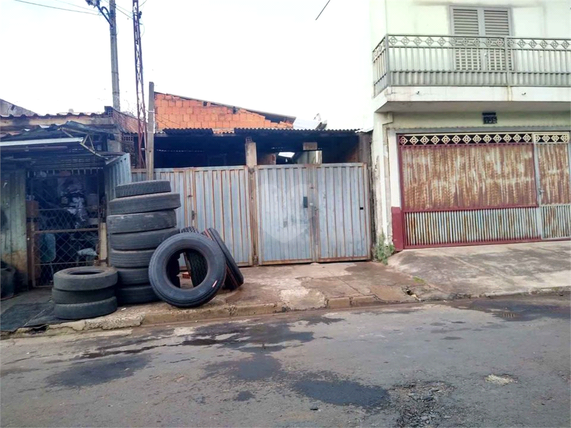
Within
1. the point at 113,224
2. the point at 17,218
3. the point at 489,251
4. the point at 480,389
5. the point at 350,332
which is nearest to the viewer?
the point at 480,389

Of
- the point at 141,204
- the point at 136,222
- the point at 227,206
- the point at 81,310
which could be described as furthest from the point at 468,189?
the point at 81,310

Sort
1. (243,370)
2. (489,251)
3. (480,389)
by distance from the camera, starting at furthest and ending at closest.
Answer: (489,251) < (243,370) < (480,389)

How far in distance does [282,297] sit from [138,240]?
257 centimetres

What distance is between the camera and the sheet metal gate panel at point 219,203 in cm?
926

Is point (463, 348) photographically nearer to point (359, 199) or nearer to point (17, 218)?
point (359, 199)

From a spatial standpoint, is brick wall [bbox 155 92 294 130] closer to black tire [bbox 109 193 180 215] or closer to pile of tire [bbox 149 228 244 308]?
black tire [bbox 109 193 180 215]

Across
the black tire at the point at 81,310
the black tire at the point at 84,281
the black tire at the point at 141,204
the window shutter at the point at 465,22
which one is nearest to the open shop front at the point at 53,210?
the black tire at the point at 141,204

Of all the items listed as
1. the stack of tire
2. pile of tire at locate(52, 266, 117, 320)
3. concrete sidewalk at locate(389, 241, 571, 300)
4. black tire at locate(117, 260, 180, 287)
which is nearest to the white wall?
concrete sidewalk at locate(389, 241, 571, 300)

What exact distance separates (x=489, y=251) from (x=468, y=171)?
6.52 ft

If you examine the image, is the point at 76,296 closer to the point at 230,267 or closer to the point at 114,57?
the point at 230,267

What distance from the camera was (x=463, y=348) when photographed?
13.8 feet

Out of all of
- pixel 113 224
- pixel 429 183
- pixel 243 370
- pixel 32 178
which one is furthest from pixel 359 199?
pixel 32 178

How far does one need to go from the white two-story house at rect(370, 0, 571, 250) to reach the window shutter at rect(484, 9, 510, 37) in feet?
0.08

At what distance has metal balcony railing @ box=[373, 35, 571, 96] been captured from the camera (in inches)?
364
